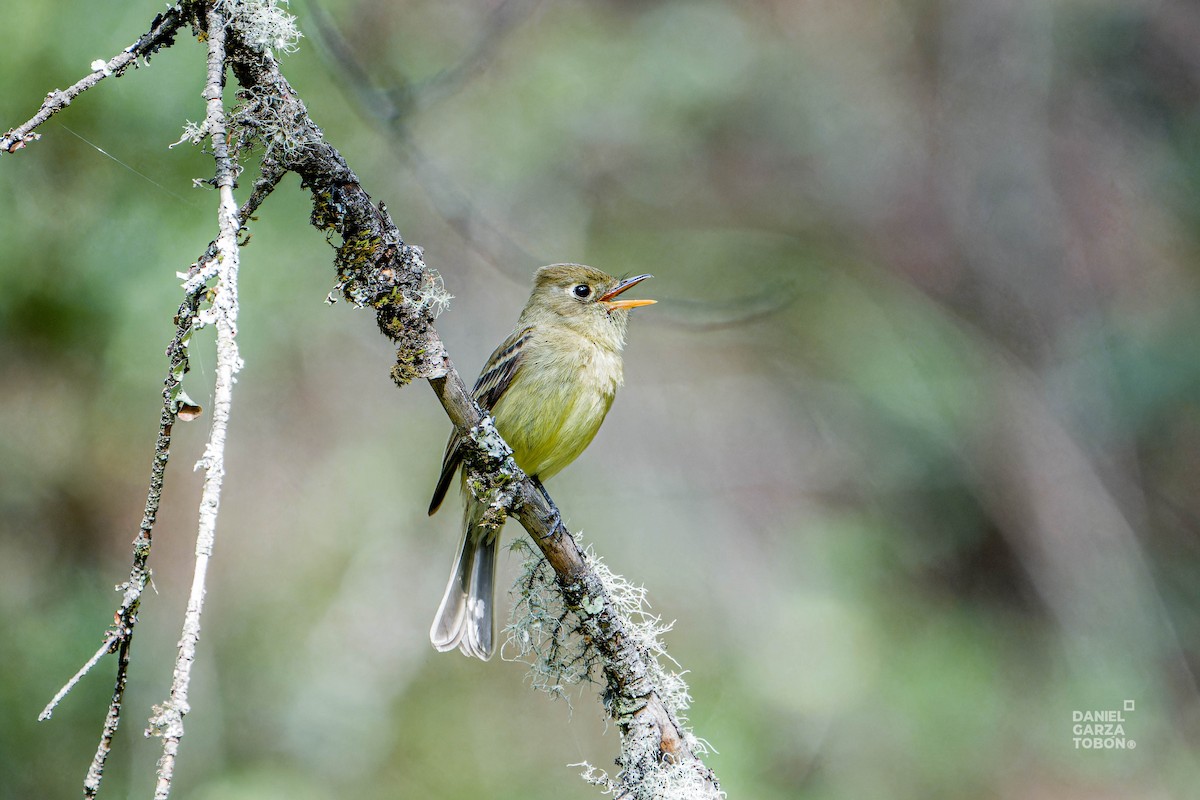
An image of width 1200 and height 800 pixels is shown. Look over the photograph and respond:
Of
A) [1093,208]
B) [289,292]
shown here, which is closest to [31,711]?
[289,292]

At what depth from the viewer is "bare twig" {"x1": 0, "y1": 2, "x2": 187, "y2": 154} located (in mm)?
1584

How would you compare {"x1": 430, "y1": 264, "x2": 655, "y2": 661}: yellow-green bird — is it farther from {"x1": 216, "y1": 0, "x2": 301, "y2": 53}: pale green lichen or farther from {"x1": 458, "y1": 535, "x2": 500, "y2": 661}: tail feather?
{"x1": 216, "y1": 0, "x2": 301, "y2": 53}: pale green lichen

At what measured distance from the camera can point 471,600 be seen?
3.69 meters

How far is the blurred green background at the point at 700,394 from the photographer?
14.7ft

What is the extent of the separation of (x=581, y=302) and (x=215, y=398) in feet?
9.49

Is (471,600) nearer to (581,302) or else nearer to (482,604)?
(482,604)

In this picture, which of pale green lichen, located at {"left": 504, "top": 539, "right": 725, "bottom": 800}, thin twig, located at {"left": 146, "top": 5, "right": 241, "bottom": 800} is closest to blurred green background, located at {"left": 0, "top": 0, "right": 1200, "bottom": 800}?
pale green lichen, located at {"left": 504, "top": 539, "right": 725, "bottom": 800}

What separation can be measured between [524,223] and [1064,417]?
393 centimetres

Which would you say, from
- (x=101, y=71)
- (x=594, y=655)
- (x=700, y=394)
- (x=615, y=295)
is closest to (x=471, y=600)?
(x=594, y=655)

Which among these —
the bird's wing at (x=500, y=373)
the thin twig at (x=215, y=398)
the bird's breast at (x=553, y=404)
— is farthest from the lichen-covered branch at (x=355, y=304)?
the bird's wing at (x=500, y=373)

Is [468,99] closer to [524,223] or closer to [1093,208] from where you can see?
[524,223]

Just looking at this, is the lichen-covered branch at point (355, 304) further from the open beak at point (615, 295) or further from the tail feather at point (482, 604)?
the open beak at point (615, 295)

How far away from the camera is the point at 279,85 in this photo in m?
2.01

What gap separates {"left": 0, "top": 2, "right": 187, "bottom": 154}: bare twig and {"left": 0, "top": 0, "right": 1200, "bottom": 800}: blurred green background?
6.45 feet
